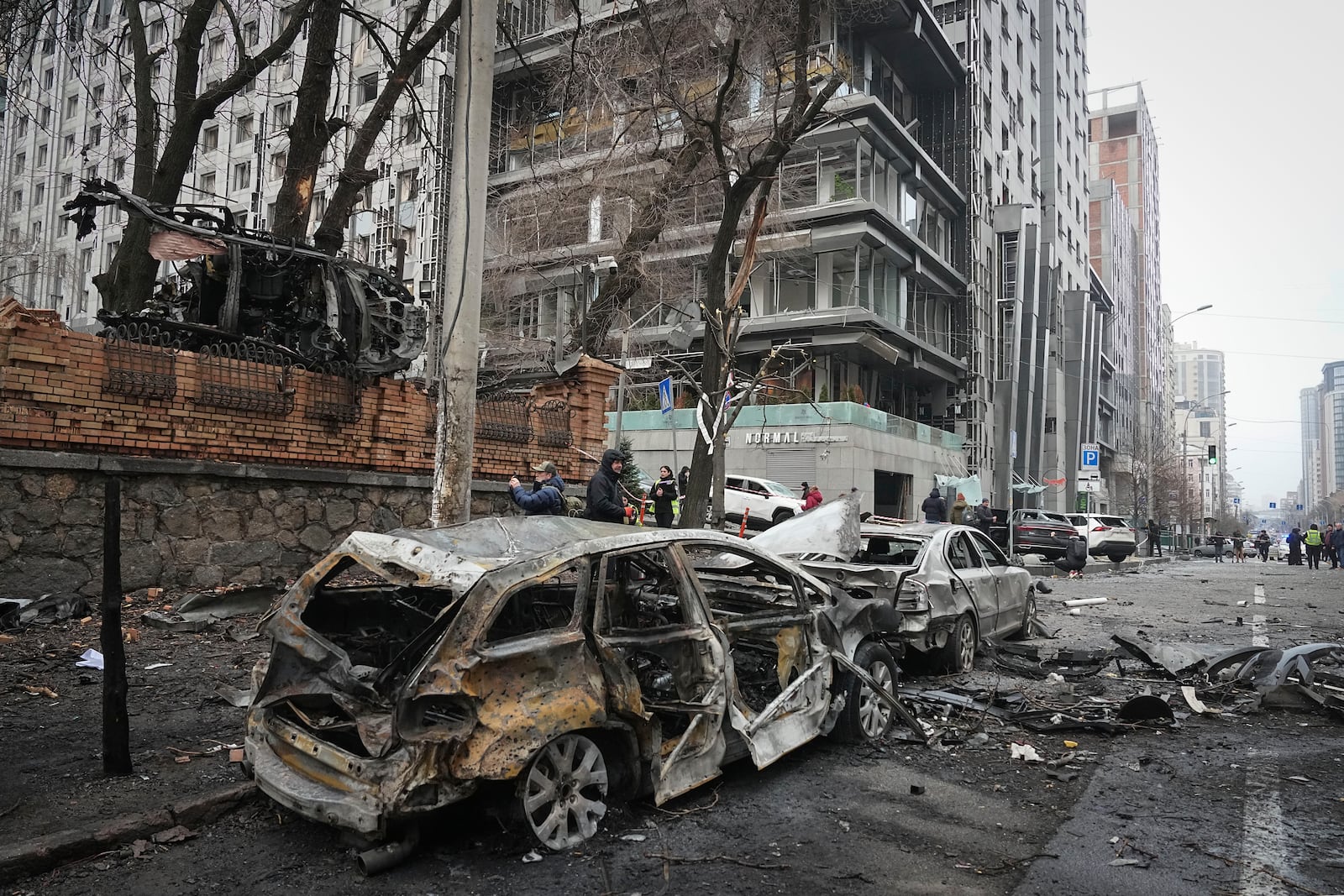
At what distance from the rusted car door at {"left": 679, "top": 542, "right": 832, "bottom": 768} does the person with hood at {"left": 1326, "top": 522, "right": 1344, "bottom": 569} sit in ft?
110

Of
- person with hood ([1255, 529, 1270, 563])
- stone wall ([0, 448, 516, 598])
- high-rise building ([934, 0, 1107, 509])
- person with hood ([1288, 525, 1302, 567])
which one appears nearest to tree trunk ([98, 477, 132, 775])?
stone wall ([0, 448, 516, 598])

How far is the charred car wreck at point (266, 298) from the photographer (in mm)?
10086

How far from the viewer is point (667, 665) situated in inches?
177

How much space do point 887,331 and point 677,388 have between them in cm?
859

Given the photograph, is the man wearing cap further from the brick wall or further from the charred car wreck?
the charred car wreck

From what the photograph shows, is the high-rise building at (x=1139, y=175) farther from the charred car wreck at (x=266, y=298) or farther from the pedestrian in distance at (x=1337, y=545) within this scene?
the charred car wreck at (x=266, y=298)

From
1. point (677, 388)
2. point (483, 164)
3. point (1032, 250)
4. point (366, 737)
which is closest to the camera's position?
point (366, 737)

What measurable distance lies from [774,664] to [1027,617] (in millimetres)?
5834

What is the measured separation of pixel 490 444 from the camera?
1244 cm

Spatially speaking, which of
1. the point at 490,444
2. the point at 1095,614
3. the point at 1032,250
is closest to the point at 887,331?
the point at 1032,250

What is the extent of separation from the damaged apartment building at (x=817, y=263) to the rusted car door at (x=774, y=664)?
1724 centimetres

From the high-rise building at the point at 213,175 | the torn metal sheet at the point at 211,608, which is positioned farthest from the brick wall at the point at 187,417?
the high-rise building at the point at 213,175

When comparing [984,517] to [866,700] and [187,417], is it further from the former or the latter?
[187,417]

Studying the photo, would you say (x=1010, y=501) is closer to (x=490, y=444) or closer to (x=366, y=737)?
(x=490, y=444)
